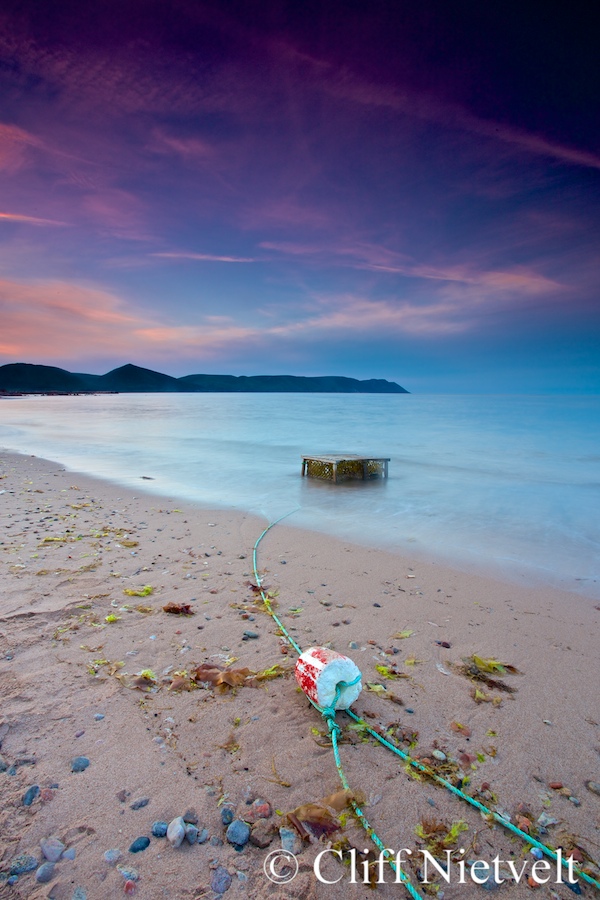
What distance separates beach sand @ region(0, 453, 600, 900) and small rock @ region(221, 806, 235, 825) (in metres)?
0.05

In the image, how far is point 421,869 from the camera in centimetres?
228

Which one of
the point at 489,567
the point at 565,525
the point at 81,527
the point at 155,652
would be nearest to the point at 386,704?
the point at 155,652

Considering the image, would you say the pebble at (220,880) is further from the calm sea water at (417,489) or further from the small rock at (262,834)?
the calm sea water at (417,489)

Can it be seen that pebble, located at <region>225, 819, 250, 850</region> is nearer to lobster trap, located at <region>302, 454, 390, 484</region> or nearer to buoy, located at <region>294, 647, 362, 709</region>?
buoy, located at <region>294, 647, 362, 709</region>

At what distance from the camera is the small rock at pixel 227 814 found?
246cm

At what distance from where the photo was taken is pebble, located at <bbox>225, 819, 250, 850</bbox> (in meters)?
2.35

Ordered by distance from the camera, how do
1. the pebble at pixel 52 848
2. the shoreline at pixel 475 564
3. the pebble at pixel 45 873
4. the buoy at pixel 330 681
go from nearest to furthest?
1. the pebble at pixel 45 873
2. the pebble at pixel 52 848
3. the buoy at pixel 330 681
4. the shoreline at pixel 475 564

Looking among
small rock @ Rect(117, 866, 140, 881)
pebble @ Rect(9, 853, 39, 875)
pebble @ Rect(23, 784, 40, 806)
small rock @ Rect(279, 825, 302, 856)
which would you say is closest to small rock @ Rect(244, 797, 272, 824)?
small rock @ Rect(279, 825, 302, 856)

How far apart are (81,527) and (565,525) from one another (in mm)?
10267

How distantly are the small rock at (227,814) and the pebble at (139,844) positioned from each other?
1.32ft

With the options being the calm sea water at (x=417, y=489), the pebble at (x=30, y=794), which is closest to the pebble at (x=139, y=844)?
the pebble at (x=30, y=794)

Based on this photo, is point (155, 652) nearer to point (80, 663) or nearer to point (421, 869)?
point (80, 663)

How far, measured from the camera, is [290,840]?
239cm

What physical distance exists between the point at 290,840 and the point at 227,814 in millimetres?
380
